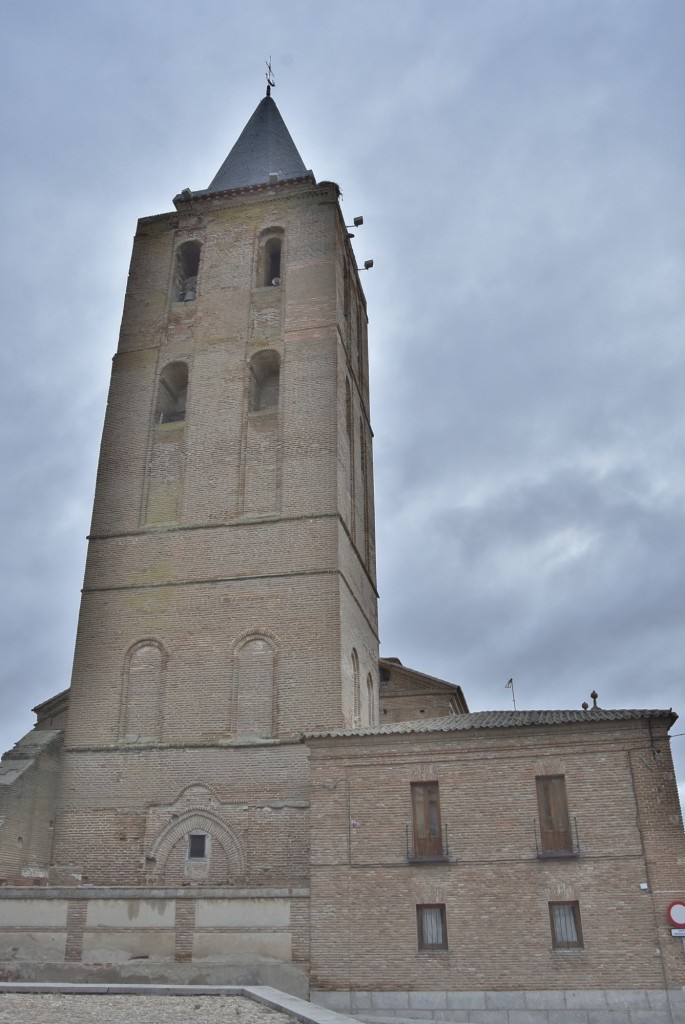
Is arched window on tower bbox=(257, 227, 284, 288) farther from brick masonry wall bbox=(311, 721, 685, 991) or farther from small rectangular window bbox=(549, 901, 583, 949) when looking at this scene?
small rectangular window bbox=(549, 901, 583, 949)

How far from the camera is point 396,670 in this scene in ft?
101

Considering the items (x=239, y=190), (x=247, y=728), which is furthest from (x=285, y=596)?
(x=239, y=190)

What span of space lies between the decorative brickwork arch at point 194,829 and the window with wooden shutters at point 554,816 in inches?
251

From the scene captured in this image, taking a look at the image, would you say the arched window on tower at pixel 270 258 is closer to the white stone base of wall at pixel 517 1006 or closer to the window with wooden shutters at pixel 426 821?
the window with wooden shutters at pixel 426 821

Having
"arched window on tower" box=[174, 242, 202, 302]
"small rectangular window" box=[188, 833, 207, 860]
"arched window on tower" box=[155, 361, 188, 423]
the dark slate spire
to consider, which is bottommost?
"small rectangular window" box=[188, 833, 207, 860]

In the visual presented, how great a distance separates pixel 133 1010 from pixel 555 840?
8274mm

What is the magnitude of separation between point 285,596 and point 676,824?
963 cm

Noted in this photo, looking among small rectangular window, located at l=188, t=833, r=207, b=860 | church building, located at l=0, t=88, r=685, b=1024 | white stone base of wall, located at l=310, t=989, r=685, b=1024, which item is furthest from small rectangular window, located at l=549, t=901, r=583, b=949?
small rectangular window, located at l=188, t=833, r=207, b=860

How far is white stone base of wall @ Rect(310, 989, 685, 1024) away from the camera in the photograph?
50.1 ft

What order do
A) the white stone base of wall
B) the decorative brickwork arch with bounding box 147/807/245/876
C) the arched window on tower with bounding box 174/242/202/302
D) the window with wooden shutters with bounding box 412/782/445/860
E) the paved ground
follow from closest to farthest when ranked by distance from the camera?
the paved ground → the white stone base of wall → the window with wooden shutters with bounding box 412/782/445/860 → the decorative brickwork arch with bounding box 147/807/245/876 → the arched window on tower with bounding box 174/242/202/302

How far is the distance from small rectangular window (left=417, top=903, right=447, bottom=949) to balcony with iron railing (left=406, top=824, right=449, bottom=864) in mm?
794

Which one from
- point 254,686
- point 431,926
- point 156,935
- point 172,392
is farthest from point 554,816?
point 172,392

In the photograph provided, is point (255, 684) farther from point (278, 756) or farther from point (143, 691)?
point (143, 691)

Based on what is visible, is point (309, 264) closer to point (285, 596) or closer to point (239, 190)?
point (239, 190)
